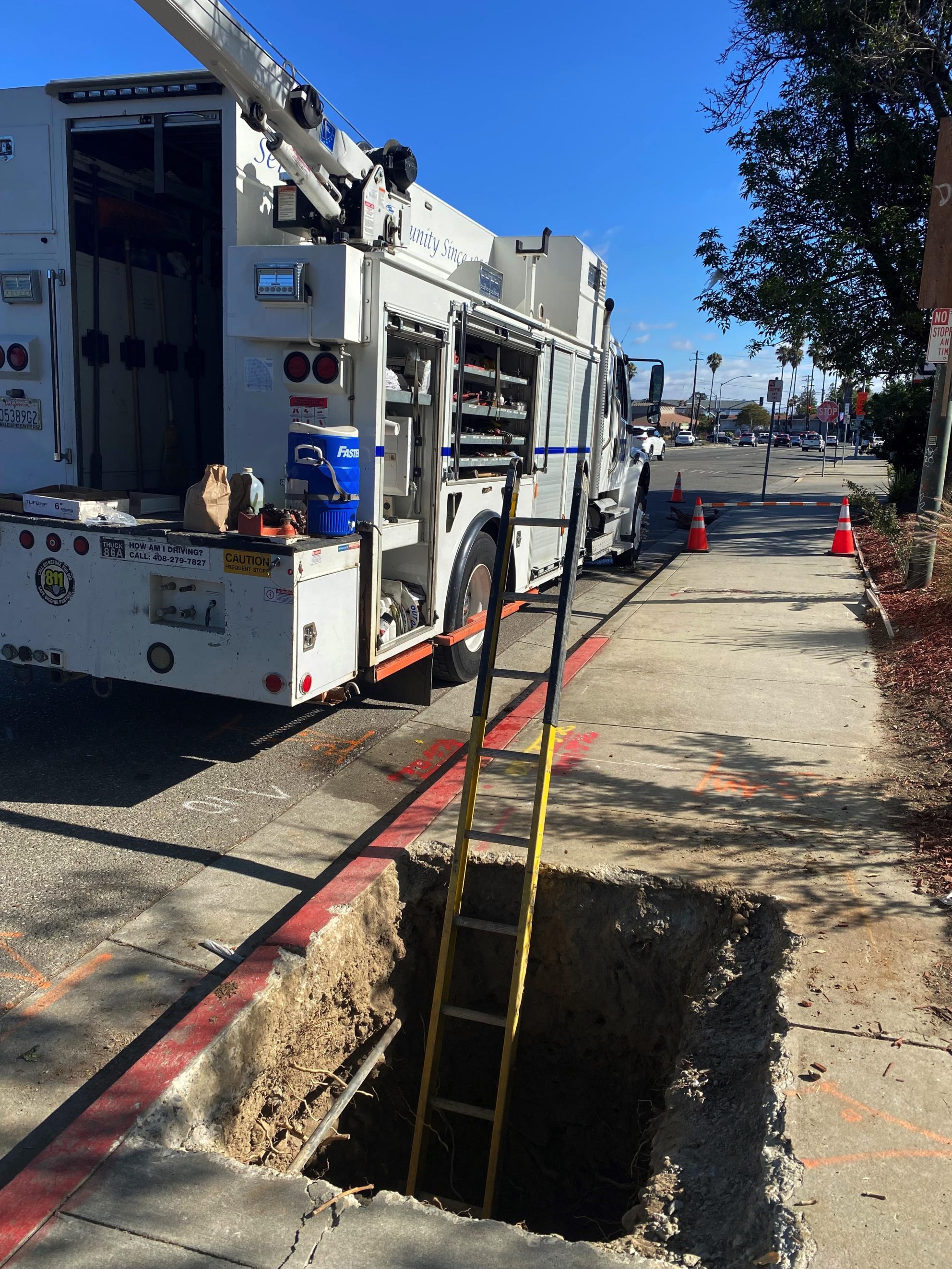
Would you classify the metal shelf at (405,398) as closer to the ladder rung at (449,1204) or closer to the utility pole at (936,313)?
the ladder rung at (449,1204)

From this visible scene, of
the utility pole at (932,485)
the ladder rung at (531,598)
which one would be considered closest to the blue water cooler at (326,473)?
the ladder rung at (531,598)

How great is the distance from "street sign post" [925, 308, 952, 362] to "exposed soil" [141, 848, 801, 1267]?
8.05m

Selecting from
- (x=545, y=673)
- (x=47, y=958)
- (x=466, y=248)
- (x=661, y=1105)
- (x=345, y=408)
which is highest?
(x=466, y=248)

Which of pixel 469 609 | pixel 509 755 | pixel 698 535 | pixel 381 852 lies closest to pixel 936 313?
pixel 698 535

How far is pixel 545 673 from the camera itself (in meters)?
Result: 4.13

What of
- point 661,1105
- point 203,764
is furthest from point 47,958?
point 661,1105

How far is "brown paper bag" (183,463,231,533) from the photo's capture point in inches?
197

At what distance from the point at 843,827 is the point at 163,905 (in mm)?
3274

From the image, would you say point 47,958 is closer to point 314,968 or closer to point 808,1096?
point 314,968

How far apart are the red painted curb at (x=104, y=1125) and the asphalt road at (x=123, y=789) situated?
808mm

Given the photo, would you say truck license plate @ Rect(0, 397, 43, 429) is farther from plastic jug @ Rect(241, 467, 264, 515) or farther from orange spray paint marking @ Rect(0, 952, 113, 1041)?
orange spray paint marking @ Rect(0, 952, 113, 1041)

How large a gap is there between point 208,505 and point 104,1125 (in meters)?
3.06

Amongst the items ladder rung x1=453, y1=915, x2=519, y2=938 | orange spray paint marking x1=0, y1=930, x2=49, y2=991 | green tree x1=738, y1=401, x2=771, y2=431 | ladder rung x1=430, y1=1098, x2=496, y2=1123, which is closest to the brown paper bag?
orange spray paint marking x1=0, y1=930, x2=49, y2=991

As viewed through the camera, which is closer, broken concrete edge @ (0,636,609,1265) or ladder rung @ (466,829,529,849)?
broken concrete edge @ (0,636,609,1265)
